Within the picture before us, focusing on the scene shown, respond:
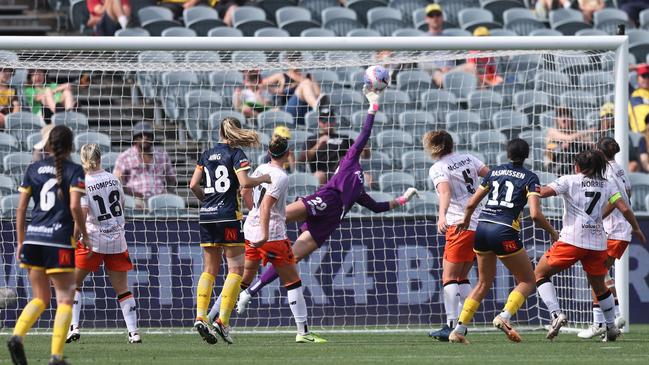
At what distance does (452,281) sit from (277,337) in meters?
2.17

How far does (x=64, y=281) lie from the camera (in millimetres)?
9125

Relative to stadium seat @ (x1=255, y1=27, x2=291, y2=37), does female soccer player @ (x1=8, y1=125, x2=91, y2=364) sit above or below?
below

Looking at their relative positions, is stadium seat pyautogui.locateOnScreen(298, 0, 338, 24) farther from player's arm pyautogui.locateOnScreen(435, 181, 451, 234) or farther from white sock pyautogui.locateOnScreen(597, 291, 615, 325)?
white sock pyautogui.locateOnScreen(597, 291, 615, 325)

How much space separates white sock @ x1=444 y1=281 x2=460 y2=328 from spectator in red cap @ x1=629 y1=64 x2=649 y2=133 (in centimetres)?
697

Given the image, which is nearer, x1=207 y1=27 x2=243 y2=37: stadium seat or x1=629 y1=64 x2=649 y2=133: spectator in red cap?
x1=629 y1=64 x2=649 y2=133: spectator in red cap

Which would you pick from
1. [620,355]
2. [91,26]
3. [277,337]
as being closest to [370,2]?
[91,26]

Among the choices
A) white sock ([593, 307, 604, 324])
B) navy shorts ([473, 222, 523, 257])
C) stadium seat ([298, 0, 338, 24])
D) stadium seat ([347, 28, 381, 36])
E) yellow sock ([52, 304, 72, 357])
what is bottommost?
white sock ([593, 307, 604, 324])

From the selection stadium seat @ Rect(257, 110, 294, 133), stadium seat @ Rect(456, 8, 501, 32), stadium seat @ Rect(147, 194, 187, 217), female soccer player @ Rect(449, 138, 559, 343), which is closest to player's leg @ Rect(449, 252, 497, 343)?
female soccer player @ Rect(449, 138, 559, 343)

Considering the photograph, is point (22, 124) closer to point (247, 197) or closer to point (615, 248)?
point (247, 197)

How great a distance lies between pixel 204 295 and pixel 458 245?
2556mm

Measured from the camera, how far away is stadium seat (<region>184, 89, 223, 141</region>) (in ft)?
52.3

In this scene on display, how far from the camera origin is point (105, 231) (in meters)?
12.2

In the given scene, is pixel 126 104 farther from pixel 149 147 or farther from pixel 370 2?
pixel 370 2

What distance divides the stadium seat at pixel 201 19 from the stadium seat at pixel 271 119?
13.1 feet
